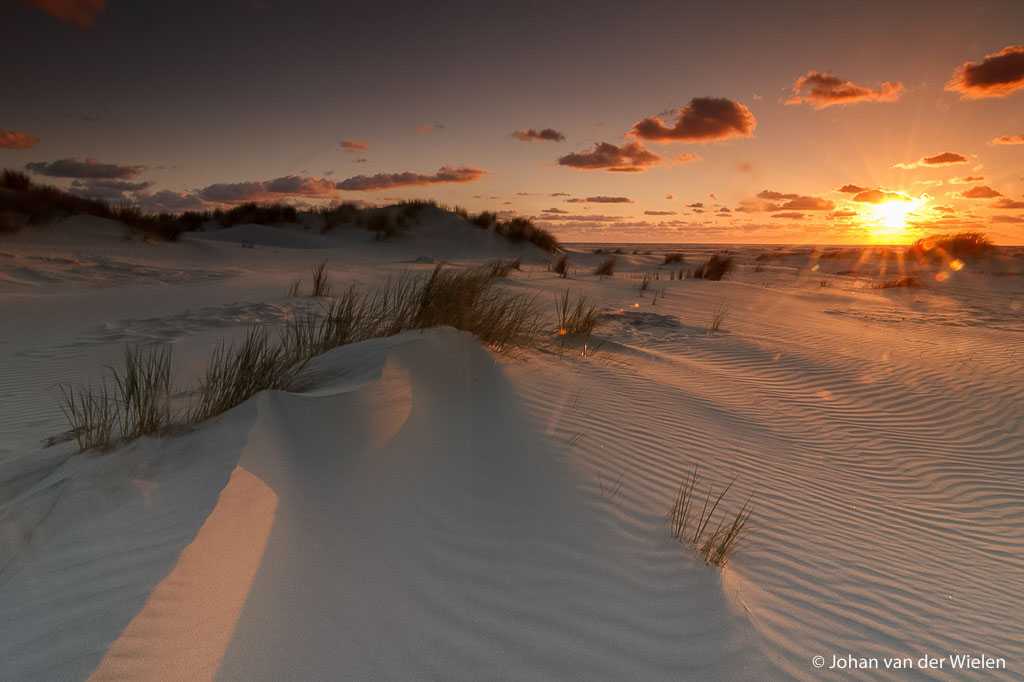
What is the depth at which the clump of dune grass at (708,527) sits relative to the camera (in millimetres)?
2217

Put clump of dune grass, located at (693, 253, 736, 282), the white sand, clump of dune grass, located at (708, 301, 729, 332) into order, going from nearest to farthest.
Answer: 1. the white sand
2. clump of dune grass, located at (708, 301, 729, 332)
3. clump of dune grass, located at (693, 253, 736, 282)

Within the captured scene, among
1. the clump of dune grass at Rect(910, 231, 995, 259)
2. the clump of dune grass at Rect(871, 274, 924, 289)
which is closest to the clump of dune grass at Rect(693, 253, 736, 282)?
the clump of dune grass at Rect(871, 274, 924, 289)

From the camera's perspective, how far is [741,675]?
1.62 metres

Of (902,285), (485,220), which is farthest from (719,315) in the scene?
(485,220)

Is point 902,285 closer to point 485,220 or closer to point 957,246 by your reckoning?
point 957,246

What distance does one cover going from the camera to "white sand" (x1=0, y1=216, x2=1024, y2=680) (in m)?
1.52

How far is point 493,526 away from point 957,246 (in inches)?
1090

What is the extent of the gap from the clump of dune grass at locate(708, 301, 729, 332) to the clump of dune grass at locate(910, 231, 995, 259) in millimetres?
17575

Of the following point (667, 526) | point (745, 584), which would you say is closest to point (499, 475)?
point (667, 526)

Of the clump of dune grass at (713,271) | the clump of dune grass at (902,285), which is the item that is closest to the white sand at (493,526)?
the clump of dune grass at (713,271)

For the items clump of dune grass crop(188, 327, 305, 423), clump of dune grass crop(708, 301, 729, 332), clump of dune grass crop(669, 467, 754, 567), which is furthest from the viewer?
clump of dune grass crop(708, 301, 729, 332)

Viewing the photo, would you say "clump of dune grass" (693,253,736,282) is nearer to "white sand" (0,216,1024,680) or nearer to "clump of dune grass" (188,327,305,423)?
"white sand" (0,216,1024,680)

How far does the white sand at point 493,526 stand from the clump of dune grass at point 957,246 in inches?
829

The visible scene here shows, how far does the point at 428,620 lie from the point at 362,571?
32 cm
